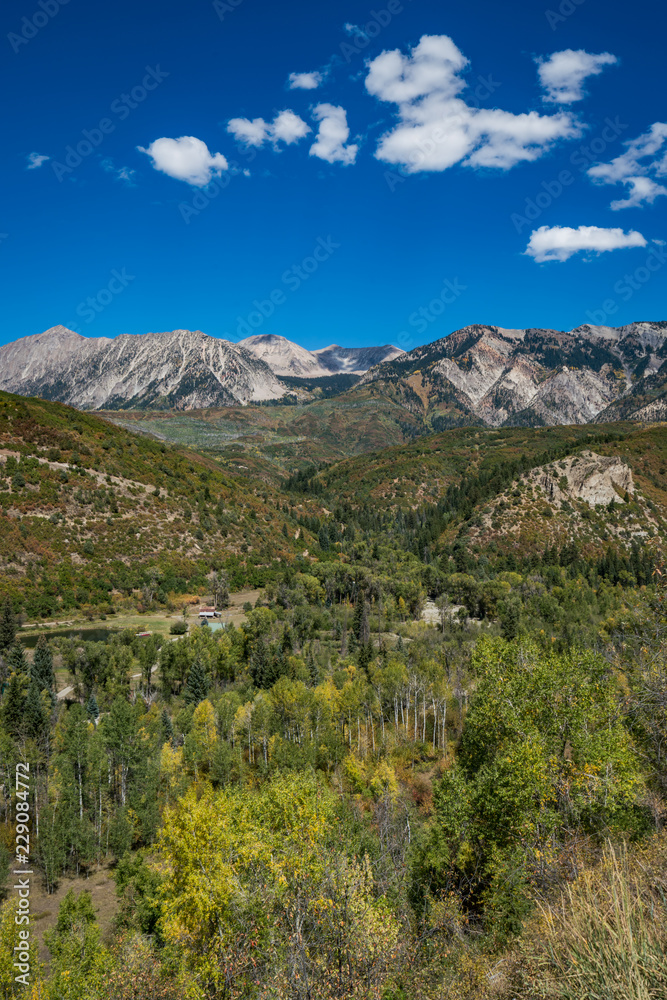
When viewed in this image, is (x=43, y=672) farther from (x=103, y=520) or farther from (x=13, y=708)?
(x=103, y=520)

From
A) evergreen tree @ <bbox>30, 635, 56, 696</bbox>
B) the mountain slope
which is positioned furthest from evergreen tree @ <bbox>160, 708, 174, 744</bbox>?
the mountain slope

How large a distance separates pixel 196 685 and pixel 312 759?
77.7 feet

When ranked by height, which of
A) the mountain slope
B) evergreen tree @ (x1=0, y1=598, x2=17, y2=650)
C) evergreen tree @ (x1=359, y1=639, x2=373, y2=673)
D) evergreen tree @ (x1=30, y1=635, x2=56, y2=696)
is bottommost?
evergreen tree @ (x1=359, y1=639, x2=373, y2=673)

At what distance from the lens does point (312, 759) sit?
1885 inches

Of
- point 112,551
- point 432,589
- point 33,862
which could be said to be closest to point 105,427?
point 112,551

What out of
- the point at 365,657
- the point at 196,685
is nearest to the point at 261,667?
the point at 196,685

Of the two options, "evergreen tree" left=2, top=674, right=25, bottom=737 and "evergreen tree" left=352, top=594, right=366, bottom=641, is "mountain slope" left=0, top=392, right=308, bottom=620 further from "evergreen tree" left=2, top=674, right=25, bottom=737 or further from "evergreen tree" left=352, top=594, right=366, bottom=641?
"evergreen tree" left=2, top=674, right=25, bottom=737

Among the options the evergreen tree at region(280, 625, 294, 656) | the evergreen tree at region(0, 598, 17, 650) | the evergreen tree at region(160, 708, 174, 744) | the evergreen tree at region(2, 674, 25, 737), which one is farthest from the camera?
the evergreen tree at region(280, 625, 294, 656)

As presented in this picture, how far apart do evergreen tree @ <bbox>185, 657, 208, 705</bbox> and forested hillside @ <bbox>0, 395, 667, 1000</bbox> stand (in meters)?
0.25

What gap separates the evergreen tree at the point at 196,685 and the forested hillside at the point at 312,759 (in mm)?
248

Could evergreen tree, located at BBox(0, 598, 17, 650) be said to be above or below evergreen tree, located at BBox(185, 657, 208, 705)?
above

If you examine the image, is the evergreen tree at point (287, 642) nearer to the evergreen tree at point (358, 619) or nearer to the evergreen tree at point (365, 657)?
the evergreen tree at point (365, 657)

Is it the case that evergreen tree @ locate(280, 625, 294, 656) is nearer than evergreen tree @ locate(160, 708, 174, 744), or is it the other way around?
evergreen tree @ locate(160, 708, 174, 744)

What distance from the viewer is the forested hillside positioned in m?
13.8
